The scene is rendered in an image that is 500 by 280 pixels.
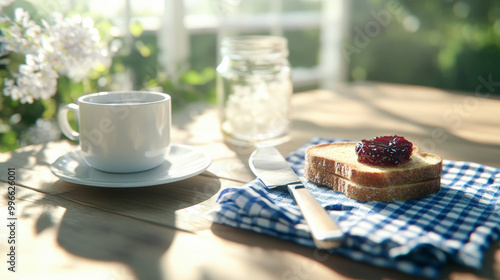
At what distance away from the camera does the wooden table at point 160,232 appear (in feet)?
1.60

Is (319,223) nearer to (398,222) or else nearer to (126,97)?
(398,222)

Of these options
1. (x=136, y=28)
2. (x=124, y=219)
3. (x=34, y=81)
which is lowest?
(x=124, y=219)

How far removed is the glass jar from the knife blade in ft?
0.76

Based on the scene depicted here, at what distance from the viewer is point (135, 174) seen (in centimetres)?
75

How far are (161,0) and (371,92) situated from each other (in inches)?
37.3

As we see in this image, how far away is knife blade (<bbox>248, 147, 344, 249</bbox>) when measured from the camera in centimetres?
50

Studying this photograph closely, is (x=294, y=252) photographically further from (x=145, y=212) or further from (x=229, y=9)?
(x=229, y=9)

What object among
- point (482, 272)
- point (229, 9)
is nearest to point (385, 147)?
point (482, 272)

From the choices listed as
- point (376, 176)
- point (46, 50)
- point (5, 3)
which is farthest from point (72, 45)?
point (376, 176)

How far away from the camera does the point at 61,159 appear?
2.65 ft

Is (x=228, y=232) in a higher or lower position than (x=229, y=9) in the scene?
lower

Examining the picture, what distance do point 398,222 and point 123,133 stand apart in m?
0.43

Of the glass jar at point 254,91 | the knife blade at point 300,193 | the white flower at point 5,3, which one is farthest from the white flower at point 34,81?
the knife blade at point 300,193

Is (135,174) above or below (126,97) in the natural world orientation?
below
